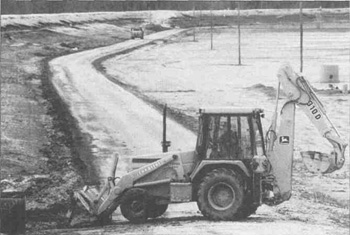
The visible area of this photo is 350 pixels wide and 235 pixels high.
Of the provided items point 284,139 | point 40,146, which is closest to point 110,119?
point 40,146

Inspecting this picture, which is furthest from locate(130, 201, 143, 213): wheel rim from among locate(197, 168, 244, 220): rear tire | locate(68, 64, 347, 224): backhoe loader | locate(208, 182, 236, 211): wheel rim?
locate(208, 182, 236, 211): wheel rim

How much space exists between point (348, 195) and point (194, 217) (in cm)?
573

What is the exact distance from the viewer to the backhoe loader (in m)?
14.8

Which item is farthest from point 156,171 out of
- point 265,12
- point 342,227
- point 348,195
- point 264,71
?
point 265,12

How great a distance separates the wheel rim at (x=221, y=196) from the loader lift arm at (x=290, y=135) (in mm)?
1030

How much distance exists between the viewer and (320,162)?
15.0m

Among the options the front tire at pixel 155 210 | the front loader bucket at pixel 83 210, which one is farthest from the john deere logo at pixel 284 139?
the front loader bucket at pixel 83 210

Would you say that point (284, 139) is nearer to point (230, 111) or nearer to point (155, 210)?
point (230, 111)

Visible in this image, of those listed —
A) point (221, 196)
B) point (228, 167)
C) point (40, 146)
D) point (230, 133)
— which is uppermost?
point (230, 133)

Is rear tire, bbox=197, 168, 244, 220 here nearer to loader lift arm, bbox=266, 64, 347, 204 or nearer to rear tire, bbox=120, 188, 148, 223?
loader lift arm, bbox=266, 64, 347, 204

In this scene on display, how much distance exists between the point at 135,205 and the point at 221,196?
6.06 ft

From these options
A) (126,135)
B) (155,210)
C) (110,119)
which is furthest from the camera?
(110,119)

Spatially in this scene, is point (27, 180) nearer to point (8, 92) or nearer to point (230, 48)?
point (8, 92)

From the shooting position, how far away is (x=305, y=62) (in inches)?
2339
